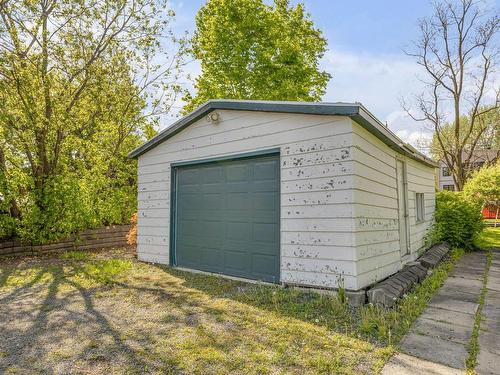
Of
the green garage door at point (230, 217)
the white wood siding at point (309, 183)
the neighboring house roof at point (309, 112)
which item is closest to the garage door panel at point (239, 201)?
the green garage door at point (230, 217)

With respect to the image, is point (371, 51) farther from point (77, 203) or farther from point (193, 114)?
point (77, 203)

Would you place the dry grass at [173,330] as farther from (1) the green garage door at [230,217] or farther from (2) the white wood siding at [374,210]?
(2) the white wood siding at [374,210]

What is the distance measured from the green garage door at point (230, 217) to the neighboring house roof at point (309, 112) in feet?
2.94

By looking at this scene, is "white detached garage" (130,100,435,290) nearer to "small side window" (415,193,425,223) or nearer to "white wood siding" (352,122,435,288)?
"white wood siding" (352,122,435,288)

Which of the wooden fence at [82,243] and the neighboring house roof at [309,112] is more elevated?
the neighboring house roof at [309,112]

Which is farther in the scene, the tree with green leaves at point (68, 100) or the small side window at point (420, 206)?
the small side window at point (420, 206)

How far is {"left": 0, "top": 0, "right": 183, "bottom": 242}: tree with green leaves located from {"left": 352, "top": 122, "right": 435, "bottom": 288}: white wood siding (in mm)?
8132

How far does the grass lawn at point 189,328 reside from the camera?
→ 297cm

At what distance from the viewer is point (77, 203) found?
9367 mm

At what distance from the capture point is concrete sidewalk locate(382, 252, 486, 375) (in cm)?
292

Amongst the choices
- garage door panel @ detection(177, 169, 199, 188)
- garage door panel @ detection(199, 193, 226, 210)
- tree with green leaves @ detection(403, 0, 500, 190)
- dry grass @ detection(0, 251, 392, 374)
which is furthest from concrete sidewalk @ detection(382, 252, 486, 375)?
tree with green leaves @ detection(403, 0, 500, 190)

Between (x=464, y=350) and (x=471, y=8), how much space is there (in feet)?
74.1

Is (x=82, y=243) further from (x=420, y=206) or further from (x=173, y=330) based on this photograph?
(x=420, y=206)

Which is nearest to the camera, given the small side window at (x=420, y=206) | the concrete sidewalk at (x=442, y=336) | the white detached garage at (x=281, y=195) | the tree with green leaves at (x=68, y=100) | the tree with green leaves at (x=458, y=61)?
the concrete sidewalk at (x=442, y=336)
